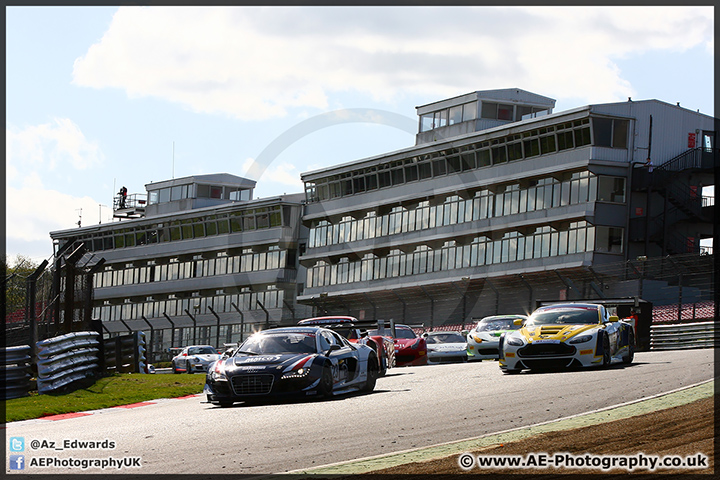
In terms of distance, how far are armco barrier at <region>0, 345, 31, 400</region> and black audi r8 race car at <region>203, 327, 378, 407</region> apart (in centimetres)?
404

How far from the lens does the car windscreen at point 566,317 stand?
67.9 ft

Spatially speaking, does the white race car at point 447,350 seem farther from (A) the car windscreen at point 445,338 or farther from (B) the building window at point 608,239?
(B) the building window at point 608,239

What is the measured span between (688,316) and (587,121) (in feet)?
63.6

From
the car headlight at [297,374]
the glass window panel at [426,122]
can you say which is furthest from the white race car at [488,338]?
the glass window panel at [426,122]

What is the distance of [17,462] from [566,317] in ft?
40.9

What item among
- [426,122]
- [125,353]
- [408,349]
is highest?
[426,122]

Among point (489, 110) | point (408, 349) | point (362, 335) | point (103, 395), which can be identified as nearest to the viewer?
point (103, 395)

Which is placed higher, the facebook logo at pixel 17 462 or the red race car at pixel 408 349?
the facebook logo at pixel 17 462

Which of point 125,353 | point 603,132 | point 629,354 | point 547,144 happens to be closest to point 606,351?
point 629,354

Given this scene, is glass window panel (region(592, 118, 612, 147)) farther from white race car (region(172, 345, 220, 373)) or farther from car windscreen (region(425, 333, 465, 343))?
car windscreen (region(425, 333, 465, 343))

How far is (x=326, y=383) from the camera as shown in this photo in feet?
55.7

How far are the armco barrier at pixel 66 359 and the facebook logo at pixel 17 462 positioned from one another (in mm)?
9275

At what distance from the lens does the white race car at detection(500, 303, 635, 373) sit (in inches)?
784

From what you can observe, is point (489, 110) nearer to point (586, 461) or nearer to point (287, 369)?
point (287, 369)
